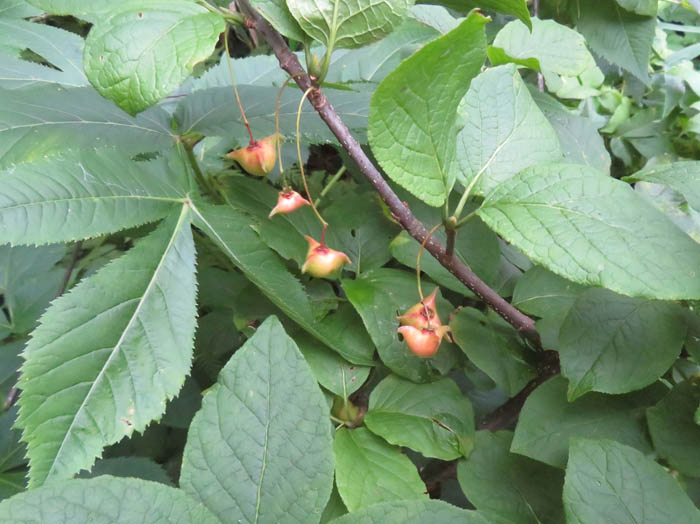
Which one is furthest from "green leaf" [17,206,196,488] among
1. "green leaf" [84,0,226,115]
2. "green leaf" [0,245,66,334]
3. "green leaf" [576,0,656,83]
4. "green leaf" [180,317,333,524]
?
"green leaf" [576,0,656,83]

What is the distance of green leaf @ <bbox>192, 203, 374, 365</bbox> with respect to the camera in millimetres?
693

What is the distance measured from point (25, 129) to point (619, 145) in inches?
43.3

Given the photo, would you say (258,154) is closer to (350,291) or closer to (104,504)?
(350,291)

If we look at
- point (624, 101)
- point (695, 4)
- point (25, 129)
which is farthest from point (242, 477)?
point (695, 4)

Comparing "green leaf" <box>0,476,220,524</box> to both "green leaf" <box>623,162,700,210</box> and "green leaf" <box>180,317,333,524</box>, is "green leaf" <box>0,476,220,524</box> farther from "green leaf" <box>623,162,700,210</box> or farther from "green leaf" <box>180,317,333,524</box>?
"green leaf" <box>623,162,700,210</box>

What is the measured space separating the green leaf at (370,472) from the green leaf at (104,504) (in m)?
0.18

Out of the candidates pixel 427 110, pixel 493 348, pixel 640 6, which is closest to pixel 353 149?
pixel 427 110

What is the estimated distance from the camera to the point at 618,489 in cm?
54

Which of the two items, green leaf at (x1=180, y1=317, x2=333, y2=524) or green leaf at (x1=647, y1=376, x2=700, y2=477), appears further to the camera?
green leaf at (x1=647, y1=376, x2=700, y2=477)

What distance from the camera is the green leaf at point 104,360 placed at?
570 millimetres

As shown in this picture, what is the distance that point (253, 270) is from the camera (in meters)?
0.70

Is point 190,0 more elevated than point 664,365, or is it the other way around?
point 190,0

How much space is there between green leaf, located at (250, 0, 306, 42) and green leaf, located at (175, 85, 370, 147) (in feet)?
0.81

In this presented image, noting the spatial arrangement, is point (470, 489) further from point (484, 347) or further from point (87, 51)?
point (87, 51)
